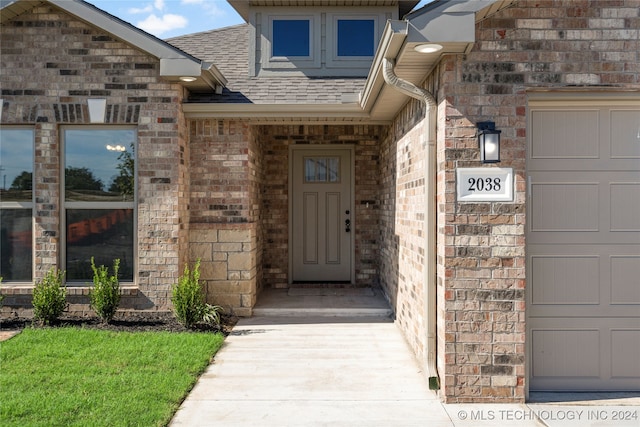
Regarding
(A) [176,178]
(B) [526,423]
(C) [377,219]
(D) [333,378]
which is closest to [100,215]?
(A) [176,178]

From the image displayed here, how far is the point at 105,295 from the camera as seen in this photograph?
17.2 feet

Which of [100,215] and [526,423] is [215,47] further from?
[526,423]

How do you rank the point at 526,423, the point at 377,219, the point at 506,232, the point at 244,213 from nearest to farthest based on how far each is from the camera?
the point at 526,423 < the point at 506,232 < the point at 244,213 < the point at 377,219

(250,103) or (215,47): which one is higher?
(215,47)

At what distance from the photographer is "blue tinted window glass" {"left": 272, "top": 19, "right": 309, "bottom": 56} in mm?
7129

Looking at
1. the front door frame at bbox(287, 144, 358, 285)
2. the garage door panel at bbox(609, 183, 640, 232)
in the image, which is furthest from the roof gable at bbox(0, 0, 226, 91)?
the garage door panel at bbox(609, 183, 640, 232)

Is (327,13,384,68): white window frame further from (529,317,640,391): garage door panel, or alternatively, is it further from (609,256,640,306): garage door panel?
(529,317,640,391): garage door panel

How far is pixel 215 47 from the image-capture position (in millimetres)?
7637

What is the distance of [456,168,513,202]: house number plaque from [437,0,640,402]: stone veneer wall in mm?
53

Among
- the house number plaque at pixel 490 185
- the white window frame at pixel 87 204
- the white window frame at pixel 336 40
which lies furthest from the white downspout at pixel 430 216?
the white window frame at pixel 336 40

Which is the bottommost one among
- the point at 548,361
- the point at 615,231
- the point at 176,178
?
the point at 548,361

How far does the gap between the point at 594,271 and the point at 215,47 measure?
641cm

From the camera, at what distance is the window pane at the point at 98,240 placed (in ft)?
18.2

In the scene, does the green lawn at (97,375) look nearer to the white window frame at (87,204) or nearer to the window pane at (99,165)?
the white window frame at (87,204)
